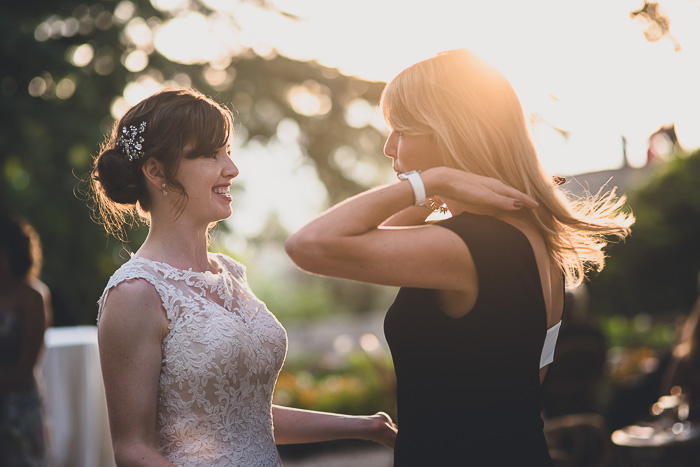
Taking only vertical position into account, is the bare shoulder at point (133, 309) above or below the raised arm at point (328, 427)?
above

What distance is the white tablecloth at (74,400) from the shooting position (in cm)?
785

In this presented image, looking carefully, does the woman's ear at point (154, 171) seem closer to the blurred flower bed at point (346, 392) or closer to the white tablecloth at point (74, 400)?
the white tablecloth at point (74, 400)

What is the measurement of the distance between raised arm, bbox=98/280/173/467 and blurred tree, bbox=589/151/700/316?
10147mm

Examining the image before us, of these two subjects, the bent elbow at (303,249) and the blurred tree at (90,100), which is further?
the blurred tree at (90,100)

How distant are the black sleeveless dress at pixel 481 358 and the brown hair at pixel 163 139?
0.87m

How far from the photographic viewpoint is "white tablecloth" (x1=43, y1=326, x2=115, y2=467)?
25.8 ft

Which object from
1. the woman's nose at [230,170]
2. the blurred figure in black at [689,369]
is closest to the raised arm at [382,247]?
the woman's nose at [230,170]

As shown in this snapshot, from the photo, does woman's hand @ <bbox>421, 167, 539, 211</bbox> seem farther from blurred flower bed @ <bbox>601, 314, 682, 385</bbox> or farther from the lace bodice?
blurred flower bed @ <bbox>601, 314, 682, 385</bbox>

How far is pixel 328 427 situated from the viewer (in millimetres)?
2633

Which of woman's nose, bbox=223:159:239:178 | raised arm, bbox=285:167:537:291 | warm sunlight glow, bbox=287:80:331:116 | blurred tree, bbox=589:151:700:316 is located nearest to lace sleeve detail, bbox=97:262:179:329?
woman's nose, bbox=223:159:239:178

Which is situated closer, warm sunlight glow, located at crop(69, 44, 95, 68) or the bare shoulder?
the bare shoulder

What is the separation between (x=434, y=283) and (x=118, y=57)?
24.0ft

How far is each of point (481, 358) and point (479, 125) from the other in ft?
2.05

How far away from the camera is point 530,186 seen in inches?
82.8
